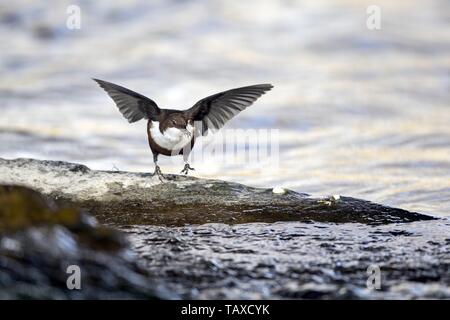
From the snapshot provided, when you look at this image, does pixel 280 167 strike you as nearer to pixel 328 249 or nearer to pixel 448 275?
pixel 328 249

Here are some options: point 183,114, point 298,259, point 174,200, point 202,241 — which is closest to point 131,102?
point 183,114

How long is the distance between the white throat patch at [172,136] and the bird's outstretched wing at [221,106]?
170 mm

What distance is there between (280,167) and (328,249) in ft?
16.8

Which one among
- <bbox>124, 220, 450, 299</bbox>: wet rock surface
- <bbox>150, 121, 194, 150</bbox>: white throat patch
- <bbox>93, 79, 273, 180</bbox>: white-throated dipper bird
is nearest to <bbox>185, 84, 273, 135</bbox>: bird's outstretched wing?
<bbox>93, 79, 273, 180</bbox>: white-throated dipper bird

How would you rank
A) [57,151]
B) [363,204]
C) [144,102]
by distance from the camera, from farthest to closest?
[57,151], [144,102], [363,204]

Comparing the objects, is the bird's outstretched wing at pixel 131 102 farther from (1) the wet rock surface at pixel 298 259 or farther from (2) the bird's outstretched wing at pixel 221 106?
(1) the wet rock surface at pixel 298 259

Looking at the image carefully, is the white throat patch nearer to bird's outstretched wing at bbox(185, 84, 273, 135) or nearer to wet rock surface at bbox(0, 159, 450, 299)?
bird's outstretched wing at bbox(185, 84, 273, 135)

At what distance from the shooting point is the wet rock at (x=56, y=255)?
2.92 meters

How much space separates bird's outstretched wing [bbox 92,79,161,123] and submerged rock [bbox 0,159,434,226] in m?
0.81

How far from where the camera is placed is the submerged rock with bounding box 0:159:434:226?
5160mm
